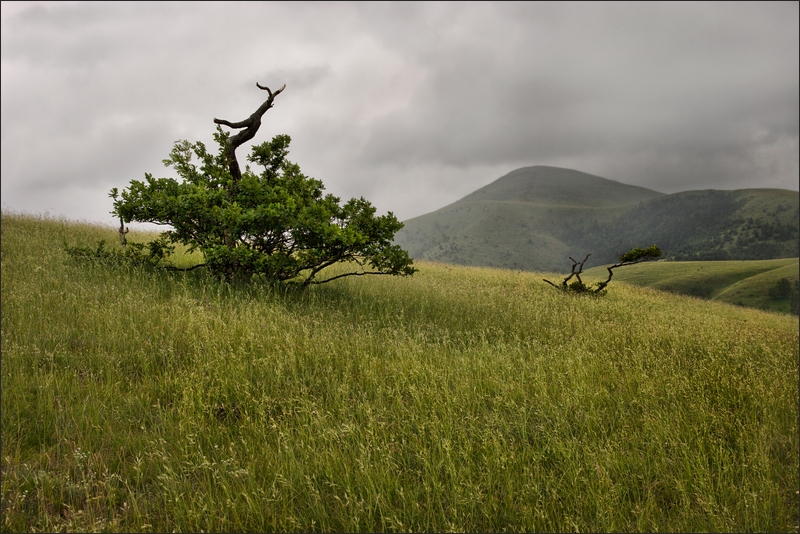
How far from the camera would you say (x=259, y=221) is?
8031 millimetres

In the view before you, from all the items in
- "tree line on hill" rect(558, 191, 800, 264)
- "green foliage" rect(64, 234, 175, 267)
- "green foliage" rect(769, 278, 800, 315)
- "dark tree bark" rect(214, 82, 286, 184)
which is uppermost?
"tree line on hill" rect(558, 191, 800, 264)

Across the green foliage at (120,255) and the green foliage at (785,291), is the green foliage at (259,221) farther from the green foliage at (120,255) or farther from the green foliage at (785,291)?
the green foliage at (785,291)

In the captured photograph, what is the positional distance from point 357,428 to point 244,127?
339 inches

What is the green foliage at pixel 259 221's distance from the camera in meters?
7.97

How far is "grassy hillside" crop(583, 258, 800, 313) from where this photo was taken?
100 feet

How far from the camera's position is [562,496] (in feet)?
9.34

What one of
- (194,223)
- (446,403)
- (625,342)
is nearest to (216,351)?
(446,403)

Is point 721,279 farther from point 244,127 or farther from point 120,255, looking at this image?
point 120,255

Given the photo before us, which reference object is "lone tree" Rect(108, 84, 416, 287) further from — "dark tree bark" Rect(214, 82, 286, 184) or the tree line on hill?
the tree line on hill

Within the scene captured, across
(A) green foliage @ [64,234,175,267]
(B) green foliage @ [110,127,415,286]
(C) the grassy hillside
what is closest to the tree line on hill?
(C) the grassy hillside

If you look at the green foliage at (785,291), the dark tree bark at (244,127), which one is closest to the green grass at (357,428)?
the dark tree bark at (244,127)

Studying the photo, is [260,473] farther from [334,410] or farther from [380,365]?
[380,365]

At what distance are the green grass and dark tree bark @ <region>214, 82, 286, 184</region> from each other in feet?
13.5

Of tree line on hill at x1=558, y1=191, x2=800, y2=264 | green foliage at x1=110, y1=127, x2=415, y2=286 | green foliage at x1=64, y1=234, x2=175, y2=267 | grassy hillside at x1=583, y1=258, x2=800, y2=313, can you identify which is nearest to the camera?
green foliage at x1=110, y1=127, x2=415, y2=286
